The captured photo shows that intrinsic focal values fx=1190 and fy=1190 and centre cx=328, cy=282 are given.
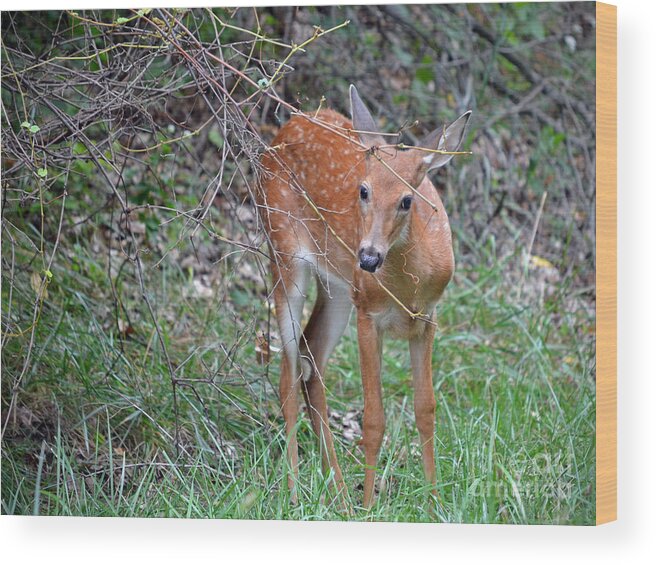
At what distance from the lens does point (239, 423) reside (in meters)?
5.22

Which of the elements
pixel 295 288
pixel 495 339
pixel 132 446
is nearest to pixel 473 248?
pixel 495 339

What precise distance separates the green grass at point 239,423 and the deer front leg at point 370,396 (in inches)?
2.9

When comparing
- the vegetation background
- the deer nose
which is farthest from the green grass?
the deer nose

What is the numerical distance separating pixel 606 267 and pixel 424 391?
36.1 inches

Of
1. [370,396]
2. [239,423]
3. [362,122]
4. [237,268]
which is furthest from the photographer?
[239,423]

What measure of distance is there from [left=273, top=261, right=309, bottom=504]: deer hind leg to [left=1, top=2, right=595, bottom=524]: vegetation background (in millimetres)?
110

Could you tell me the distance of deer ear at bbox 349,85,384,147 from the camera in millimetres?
4746

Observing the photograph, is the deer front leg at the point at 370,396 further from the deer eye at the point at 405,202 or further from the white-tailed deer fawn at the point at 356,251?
the deer eye at the point at 405,202

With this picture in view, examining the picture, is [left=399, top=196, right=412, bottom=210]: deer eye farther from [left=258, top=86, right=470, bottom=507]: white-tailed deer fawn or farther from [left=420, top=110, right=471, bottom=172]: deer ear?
[left=420, top=110, right=471, bottom=172]: deer ear

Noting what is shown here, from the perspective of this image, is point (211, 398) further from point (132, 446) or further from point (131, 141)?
point (131, 141)

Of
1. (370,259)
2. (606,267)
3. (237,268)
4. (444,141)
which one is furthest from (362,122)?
(606,267)

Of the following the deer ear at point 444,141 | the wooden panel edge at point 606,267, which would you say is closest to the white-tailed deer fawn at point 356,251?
the deer ear at point 444,141

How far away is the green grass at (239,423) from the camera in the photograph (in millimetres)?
4773

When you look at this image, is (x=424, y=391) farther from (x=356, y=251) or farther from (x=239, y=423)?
(x=239, y=423)
